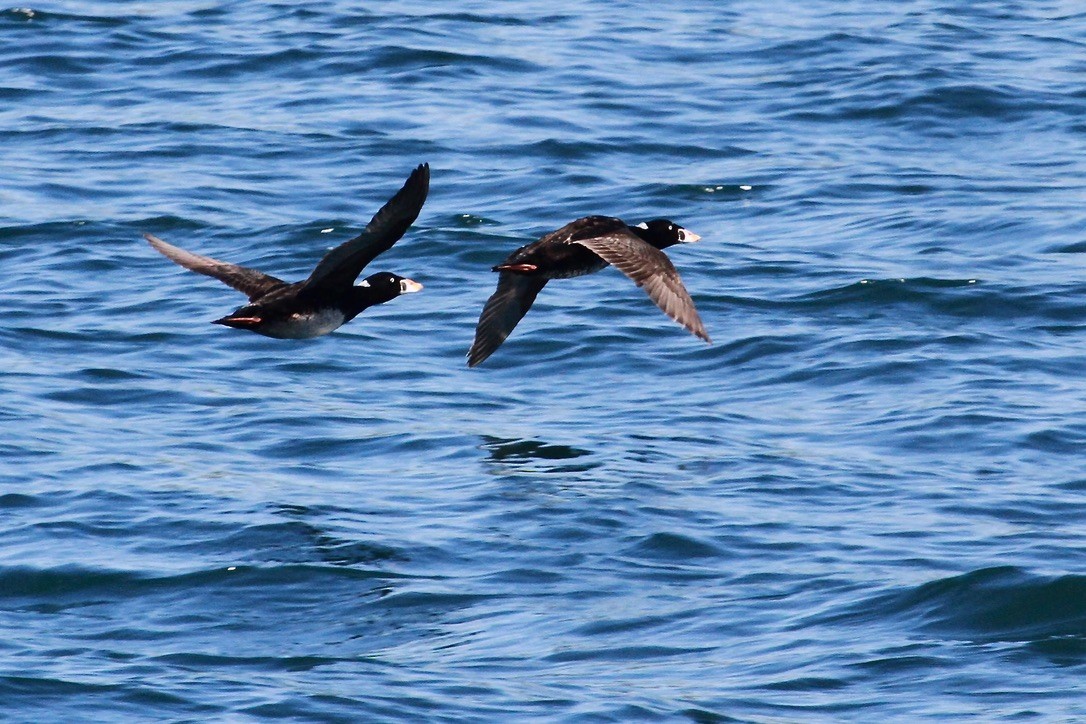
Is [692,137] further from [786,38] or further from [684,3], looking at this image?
[684,3]

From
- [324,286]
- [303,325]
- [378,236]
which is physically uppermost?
[378,236]

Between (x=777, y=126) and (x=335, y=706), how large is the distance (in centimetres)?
1069

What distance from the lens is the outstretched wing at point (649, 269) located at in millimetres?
10836

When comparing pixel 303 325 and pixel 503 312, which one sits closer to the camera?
pixel 303 325

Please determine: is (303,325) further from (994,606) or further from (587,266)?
(994,606)

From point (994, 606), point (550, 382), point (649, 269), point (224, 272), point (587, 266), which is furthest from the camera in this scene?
point (550, 382)

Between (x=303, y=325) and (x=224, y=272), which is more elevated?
(x=224, y=272)

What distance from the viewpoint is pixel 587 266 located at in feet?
38.7

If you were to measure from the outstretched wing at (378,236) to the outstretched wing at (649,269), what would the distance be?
154 cm

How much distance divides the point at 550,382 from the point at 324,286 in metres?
2.40

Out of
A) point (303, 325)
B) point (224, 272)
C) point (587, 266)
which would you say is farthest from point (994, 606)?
point (224, 272)

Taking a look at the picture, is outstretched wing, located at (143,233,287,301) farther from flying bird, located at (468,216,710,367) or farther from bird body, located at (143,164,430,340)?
flying bird, located at (468,216,710,367)

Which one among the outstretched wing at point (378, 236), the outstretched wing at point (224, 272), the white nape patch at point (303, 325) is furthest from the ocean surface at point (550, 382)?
the outstretched wing at point (378, 236)

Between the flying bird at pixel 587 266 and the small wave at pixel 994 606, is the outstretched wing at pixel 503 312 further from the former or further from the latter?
the small wave at pixel 994 606
